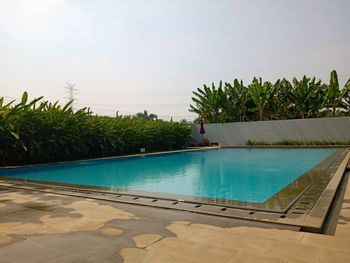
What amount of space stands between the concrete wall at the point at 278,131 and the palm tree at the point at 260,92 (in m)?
1.55

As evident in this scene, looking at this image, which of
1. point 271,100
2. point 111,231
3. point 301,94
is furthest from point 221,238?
point 271,100

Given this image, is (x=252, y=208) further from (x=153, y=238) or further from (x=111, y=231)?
(x=111, y=231)

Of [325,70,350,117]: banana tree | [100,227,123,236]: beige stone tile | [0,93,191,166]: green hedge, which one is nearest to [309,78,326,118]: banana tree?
[325,70,350,117]: banana tree

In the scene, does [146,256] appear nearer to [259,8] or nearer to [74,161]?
Answer: [259,8]

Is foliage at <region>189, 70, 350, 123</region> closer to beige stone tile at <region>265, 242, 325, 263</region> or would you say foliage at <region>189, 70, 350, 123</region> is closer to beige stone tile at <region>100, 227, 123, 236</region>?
beige stone tile at <region>265, 242, 325, 263</region>

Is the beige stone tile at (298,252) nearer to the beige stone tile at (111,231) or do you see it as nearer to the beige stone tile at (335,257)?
the beige stone tile at (335,257)

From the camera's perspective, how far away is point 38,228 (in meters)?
3.90

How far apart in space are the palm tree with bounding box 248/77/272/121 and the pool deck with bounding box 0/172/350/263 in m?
20.0

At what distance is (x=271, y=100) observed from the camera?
80.5ft

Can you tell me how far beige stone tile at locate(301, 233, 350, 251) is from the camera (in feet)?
9.91

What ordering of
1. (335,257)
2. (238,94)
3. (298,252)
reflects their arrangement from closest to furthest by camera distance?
1. (335,257)
2. (298,252)
3. (238,94)

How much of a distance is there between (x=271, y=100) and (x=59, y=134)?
55.6ft

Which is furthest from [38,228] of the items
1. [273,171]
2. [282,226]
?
[273,171]

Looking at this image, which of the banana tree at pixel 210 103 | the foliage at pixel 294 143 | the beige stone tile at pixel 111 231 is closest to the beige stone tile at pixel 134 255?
the beige stone tile at pixel 111 231
